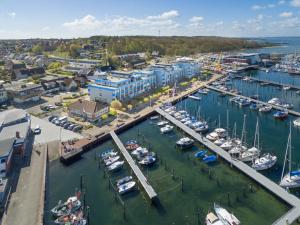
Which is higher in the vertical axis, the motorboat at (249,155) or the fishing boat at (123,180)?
the motorboat at (249,155)

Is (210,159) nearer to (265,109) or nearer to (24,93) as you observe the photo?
(265,109)

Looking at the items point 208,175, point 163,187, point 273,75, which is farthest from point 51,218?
point 273,75

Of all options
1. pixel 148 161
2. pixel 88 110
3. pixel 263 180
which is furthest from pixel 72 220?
pixel 88 110

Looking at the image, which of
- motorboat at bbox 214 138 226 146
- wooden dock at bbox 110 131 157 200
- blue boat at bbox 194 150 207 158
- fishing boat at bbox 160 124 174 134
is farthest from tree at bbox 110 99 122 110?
blue boat at bbox 194 150 207 158

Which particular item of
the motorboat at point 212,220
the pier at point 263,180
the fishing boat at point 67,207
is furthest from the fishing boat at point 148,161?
the motorboat at point 212,220

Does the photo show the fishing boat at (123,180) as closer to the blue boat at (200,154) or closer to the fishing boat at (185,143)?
the blue boat at (200,154)

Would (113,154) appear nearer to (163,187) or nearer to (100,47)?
(163,187)

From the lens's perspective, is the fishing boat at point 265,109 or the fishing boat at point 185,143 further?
the fishing boat at point 265,109
